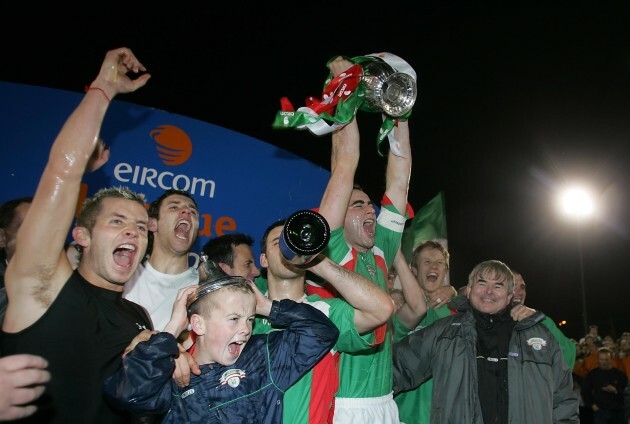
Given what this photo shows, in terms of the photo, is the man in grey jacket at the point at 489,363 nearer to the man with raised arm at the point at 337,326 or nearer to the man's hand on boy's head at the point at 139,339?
the man with raised arm at the point at 337,326

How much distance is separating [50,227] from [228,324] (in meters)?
0.93

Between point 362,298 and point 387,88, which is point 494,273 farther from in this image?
point 362,298

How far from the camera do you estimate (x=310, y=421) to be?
3.30 m

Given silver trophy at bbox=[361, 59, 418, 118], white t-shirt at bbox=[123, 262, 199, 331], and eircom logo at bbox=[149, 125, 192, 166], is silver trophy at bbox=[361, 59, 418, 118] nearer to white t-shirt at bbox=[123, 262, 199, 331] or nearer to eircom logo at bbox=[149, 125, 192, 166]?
white t-shirt at bbox=[123, 262, 199, 331]

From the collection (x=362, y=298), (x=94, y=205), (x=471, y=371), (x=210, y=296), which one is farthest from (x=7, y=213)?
(x=471, y=371)

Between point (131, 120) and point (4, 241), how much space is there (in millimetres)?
1792

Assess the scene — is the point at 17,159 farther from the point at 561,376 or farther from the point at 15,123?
the point at 561,376

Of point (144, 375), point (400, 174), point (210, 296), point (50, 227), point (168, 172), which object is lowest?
point (144, 375)

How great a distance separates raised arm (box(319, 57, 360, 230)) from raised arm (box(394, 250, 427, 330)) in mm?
1431

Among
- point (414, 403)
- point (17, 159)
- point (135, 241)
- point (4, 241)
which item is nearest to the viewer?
point (135, 241)

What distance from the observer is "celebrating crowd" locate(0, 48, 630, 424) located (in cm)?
266

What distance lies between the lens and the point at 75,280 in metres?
2.88

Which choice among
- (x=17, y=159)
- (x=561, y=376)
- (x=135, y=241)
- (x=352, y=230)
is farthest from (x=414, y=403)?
(x=17, y=159)

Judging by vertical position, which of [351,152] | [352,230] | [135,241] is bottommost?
[135,241]
